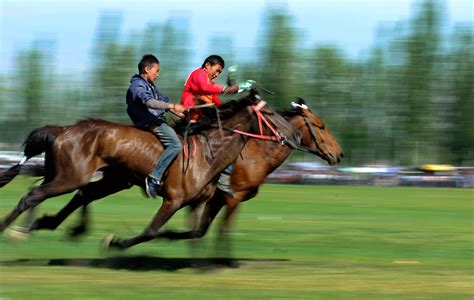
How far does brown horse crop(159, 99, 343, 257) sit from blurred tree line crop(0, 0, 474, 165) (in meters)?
54.9

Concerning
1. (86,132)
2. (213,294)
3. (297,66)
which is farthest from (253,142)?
(297,66)

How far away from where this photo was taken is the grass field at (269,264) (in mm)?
9344

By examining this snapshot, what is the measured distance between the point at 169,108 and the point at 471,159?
6480 centimetres

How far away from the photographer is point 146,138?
11.3 meters

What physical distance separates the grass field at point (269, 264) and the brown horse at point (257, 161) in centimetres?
60

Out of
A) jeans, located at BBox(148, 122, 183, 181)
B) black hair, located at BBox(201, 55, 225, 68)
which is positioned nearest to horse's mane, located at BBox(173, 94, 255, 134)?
jeans, located at BBox(148, 122, 183, 181)

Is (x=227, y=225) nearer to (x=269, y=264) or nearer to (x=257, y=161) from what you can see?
(x=269, y=264)

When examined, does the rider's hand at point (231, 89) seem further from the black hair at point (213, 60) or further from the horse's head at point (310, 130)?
the horse's head at point (310, 130)

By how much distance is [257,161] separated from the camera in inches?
494

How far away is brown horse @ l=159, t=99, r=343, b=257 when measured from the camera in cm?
1200

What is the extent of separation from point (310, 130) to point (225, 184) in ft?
6.23

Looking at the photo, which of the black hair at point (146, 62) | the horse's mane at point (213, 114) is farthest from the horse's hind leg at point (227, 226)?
the black hair at point (146, 62)

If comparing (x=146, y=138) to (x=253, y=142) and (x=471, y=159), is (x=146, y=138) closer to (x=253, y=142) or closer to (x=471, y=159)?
(x=253, y=142)

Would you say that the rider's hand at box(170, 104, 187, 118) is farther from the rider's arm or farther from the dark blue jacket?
the dark blue jacket
